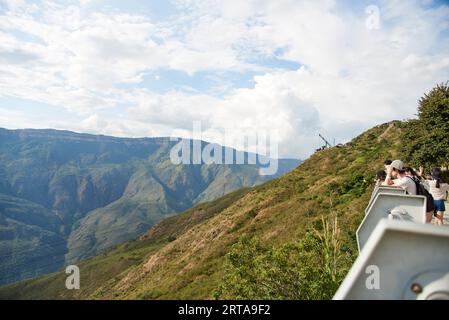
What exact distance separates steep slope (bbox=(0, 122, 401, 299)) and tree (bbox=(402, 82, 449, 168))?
474 cm

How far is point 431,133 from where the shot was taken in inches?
1385

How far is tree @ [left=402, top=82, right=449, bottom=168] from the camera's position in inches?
1348

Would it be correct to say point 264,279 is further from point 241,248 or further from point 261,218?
point 261,218

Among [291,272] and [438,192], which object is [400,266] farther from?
[438,192]

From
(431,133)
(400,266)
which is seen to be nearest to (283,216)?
(431,133)

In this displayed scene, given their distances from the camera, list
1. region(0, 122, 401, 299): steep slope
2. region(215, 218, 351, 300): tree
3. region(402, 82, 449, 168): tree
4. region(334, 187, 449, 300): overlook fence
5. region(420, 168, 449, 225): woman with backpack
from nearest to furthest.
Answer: region(334, 187, 449, 300): overlook fence, region(215, 218, 351, 300): tree, region(420, 168, 449, 225): woman with backpack, region(0, 122, 401, 299): steep slope, region(402, 82, 449, 168): tree

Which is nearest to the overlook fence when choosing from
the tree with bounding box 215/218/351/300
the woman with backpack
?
the tree with bounding box 215/218/351/300

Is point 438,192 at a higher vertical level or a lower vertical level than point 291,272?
higher

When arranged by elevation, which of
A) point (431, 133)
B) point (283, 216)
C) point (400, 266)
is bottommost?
point (283, 216)

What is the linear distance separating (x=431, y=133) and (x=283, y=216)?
16946 millimetres

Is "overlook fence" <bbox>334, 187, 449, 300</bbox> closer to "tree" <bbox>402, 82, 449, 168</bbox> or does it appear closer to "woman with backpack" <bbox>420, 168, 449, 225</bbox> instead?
"woman with backpack" <bbox>420, 168, 449, 225</bbox>

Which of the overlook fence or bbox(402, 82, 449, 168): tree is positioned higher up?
bbox(402, 82, 449, 168): tree
